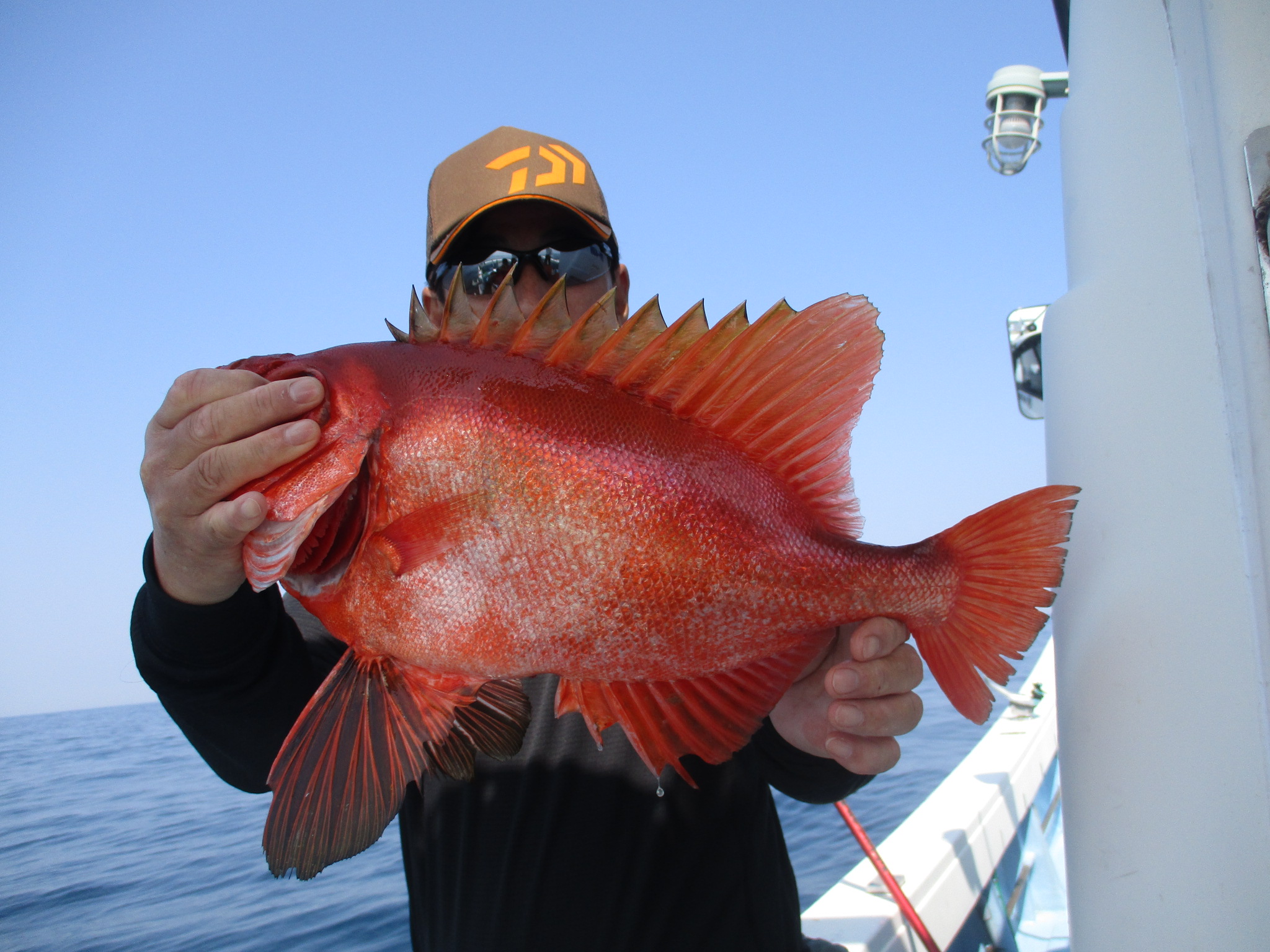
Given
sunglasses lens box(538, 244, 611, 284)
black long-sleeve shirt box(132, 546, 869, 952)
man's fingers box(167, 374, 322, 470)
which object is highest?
sunglasses lens box(538, 244, 611, 284)

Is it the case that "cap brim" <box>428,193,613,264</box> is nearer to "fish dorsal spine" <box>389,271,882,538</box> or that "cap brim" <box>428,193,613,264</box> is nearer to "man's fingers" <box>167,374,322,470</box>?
"fish dorsal spine" <box>389,271,882,538</box>

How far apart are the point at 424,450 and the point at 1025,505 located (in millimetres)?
Answer: 1000

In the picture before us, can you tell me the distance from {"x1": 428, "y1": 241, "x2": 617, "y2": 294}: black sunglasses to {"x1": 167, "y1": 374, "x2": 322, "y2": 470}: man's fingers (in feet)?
3.59

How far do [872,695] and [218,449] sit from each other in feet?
4.09

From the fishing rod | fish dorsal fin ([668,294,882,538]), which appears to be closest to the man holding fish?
fish dorsal fin ([668,294,882,538])

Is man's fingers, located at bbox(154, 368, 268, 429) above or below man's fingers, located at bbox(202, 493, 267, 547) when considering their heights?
above

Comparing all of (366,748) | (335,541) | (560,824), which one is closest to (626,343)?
(335,541)

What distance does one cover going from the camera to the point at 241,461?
3.77ft

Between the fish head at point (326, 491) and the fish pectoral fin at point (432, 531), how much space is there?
0.08 meters

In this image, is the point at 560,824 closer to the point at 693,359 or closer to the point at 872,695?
the point at 872,695

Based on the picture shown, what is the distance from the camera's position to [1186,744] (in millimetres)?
1082

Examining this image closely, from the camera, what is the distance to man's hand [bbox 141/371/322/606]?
3.80 feet

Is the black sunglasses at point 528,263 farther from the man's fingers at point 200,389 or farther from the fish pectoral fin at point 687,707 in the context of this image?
the fish pectoral fin at point 687,707

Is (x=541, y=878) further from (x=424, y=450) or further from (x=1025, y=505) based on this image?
(x=1025, y=505)
